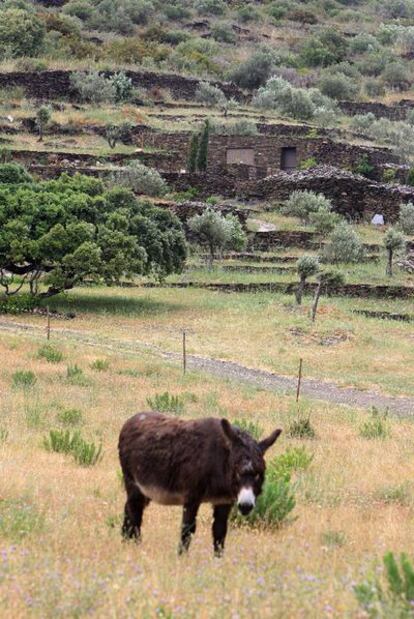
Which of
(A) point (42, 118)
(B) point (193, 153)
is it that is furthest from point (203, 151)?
(A) point (42, 118)

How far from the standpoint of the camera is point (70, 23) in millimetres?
76188

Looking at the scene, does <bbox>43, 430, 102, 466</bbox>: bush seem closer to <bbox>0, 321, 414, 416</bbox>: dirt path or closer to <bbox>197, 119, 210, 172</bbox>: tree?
<bbox>0, 321, 414, 416</bbox>: dirt path

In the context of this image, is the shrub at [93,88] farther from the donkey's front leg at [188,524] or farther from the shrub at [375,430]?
the donkey's front leg at [188,524]

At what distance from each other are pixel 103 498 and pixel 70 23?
239ft

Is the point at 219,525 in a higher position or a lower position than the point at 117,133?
higher

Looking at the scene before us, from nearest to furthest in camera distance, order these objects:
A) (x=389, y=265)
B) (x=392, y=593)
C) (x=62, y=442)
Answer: (x=392, y=593)
(x=62, y=442)
(x=389, y=265)

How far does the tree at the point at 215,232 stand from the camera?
36.2 metres

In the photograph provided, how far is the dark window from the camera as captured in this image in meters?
52.5

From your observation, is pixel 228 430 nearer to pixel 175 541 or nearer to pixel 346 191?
pixel 175 541

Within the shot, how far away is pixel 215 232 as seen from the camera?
36.2m

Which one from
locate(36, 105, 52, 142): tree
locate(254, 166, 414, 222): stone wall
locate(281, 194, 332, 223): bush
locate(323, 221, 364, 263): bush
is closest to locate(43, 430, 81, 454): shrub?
locate(323, 221, 364, 263): bush

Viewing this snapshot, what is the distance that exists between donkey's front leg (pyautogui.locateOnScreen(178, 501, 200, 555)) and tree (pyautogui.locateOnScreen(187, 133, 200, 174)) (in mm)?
43128

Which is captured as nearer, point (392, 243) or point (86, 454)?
point (86, 454)

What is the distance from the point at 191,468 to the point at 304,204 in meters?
37.3
